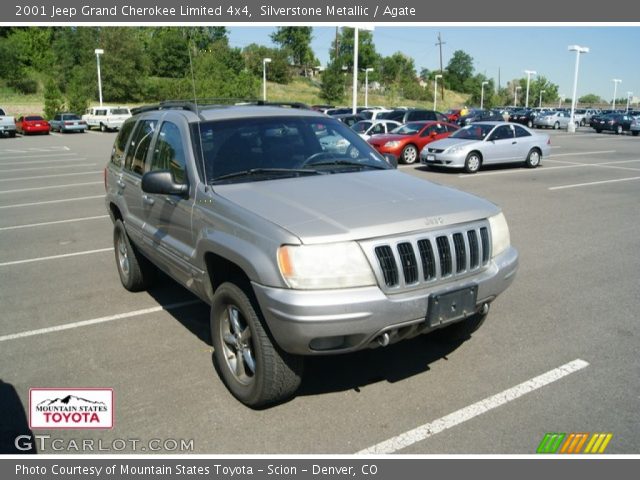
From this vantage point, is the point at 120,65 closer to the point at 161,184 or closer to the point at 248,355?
the point at 161,184

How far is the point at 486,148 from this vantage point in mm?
16906

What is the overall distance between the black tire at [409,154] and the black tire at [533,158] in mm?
3710

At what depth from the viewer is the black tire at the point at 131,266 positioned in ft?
18.9

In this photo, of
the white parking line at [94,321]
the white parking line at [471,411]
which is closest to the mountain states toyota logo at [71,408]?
the white parking line at [94,321]

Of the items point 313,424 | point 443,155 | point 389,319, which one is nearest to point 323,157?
point 389,319

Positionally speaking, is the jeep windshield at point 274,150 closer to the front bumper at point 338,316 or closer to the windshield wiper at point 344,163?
the windshield wiper at point 344,163

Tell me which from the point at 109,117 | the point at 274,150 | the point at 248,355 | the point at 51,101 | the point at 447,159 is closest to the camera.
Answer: the point at 248,355

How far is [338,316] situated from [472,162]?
1451cm

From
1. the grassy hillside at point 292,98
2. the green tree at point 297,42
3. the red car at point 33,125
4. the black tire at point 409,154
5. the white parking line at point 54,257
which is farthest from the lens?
the green tree at point 297,42

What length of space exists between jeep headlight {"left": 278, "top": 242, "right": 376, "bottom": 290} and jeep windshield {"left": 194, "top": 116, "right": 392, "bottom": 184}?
114 centimetres

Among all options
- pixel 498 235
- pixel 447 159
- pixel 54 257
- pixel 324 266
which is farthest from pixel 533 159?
pixel 324 266

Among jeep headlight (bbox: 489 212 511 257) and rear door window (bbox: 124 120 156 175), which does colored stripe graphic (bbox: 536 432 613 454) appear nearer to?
jeep headlight (bbox: 489 212 511 257)

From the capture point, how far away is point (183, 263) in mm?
4270

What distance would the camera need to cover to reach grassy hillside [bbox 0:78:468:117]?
54.8 meters
